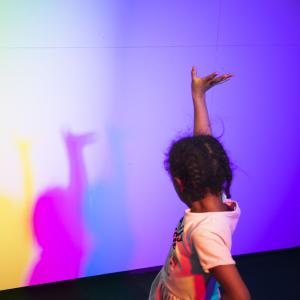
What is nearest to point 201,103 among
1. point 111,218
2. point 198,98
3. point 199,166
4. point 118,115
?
point 198,98

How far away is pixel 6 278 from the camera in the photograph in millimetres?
1970

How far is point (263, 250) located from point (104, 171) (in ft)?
3.95

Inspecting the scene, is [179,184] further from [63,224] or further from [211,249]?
[63,224]

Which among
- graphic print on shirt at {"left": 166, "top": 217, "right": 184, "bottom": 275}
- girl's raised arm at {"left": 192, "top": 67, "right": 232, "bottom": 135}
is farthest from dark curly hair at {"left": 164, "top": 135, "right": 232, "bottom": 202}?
Result: girl's raised arm at {"left": 192, "top": 67, "right": 232, "bottom": 135}

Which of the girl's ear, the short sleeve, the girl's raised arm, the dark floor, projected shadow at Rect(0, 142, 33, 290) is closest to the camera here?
the short sleeve

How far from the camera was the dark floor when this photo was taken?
80.1 inches

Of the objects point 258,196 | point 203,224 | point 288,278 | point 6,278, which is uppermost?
point 203,224

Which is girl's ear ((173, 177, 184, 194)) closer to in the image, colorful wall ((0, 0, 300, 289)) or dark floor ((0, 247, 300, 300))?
colorful wall ((0, 0, 300, 289))

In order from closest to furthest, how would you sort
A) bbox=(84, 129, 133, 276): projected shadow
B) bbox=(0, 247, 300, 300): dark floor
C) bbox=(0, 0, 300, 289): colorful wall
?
bbox=(0, 0, 300, 289): colorful wall
bbox=(84, 129, 133, 276): projected shadow
bbox=(0, 247, 300, 300): dark floor

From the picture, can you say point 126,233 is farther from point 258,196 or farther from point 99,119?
point 258,196

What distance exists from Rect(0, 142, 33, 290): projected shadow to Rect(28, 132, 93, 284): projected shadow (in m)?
0.05

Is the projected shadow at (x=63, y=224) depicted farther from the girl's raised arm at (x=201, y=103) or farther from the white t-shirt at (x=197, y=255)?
the white t-shirt at (x=197, y=255)

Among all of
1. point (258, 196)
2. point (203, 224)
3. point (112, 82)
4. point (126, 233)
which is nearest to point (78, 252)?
point (126, 233)

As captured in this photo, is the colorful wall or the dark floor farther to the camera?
the dark floor
